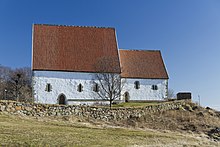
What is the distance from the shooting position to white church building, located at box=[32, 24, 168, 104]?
33.1 m

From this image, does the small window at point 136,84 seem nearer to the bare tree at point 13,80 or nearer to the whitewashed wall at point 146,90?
the whitewashed wall at point 146,90

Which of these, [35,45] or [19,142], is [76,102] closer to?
[35,45]

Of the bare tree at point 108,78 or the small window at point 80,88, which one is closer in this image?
the bare tree at point 108,78

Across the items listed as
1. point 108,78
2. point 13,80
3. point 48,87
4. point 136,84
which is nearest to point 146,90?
point 136,84

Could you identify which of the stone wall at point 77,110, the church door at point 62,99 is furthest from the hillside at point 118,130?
the church door at point 62,99

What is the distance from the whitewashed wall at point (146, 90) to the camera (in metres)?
36.6

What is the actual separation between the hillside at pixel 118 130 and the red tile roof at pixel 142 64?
811cm

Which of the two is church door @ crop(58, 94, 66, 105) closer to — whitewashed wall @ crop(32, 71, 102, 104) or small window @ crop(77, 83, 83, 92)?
whitewashed wall @ crop(32, 71, 102, 104)

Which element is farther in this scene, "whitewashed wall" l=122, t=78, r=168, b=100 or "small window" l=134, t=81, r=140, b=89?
"small window" l=134, t=81, r=140, b=89

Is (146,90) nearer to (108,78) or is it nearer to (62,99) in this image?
(108,78)

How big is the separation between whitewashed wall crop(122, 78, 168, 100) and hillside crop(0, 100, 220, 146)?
6873mm

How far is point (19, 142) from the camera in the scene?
1038 cm

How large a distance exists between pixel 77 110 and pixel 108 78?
10.9 meters

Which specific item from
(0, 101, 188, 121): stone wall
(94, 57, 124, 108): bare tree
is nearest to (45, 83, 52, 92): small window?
(94, 57, 124, 108): bare tree
